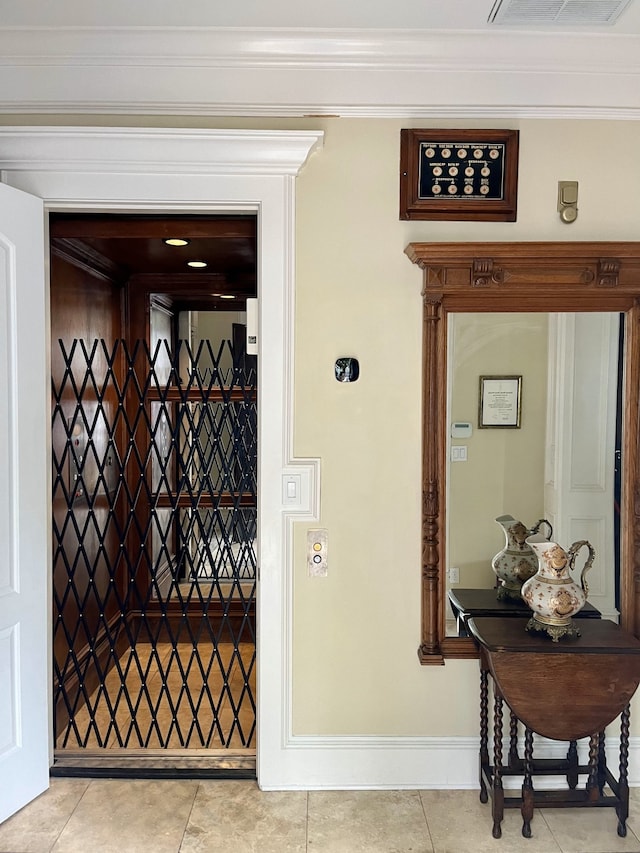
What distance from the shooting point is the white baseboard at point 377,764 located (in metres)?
2.40

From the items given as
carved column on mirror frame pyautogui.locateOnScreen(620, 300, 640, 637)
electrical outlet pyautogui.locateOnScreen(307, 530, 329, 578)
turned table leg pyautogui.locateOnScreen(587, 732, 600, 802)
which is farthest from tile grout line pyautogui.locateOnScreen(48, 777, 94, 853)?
carved column on mirror frame pyautogui.locateOnScreen(620, 300, 640, 637)

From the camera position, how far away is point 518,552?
2410 millimetres

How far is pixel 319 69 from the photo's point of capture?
90.0 inches

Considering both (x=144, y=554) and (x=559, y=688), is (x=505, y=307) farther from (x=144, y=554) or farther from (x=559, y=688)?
(x=144, y=554)

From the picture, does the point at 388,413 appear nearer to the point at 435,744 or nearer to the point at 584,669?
the point at 584,669

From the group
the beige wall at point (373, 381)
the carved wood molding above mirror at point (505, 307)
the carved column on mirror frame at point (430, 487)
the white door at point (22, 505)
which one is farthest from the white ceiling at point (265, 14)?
the carved column on mirror frame at point (430, 487)

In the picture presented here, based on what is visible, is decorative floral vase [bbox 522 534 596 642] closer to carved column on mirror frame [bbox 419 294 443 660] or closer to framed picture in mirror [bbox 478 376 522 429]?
carved column on mirror frame [bbox 419 294 443 660]

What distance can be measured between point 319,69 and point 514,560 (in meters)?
1.90

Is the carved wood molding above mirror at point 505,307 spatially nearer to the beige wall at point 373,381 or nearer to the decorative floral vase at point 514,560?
the beige wall at point 373,381

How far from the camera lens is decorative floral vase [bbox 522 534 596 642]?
2.17 m

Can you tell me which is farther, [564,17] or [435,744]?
[435,744]

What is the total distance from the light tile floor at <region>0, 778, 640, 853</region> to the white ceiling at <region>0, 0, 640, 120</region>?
96.7 inches

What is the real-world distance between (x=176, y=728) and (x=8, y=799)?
2.27ft

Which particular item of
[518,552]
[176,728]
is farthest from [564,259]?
[176,728]
